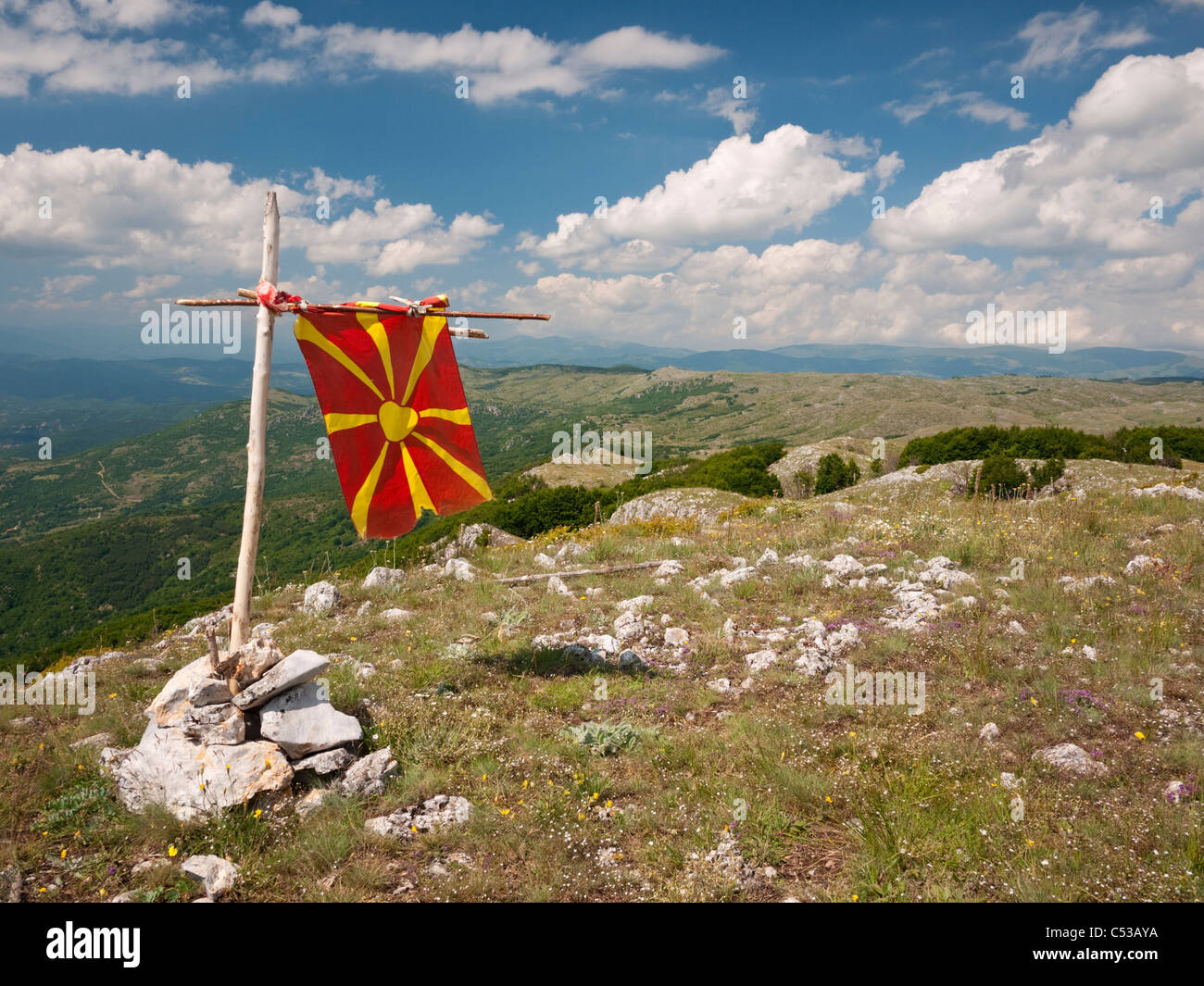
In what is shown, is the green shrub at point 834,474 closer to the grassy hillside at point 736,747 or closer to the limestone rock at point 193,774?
the grassy hillside at point 736,747

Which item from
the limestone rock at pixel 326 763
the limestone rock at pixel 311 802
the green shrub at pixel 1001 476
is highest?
the green shrub at pixel 1001 476

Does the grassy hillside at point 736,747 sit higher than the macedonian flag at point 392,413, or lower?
lower

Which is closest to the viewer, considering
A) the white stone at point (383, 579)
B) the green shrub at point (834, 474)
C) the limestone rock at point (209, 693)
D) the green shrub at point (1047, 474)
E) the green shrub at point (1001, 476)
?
the limestone rock at point (209, 693)

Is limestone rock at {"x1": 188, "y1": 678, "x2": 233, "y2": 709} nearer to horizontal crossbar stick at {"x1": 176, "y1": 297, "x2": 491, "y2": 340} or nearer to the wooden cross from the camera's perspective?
the wooden cross

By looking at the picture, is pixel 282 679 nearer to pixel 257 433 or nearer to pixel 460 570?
pixel 257 433

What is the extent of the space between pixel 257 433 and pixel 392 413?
4.80 feet

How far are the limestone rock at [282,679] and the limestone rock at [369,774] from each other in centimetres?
105

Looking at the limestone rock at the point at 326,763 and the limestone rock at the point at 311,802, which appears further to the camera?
the limestone rock at the point at 326,763

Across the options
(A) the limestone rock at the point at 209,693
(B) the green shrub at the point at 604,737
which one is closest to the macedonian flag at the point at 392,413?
(A) the limestone rock at the point at 209,693

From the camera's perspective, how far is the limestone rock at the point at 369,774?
544 centimetres
